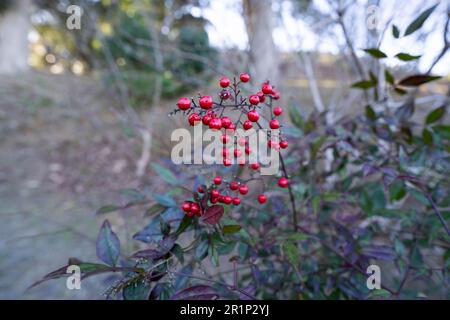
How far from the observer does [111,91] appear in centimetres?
496

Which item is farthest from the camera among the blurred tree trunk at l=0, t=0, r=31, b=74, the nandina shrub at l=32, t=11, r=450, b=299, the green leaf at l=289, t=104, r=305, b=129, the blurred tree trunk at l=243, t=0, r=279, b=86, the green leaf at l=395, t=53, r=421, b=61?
the blurred tree trunk at l=0, t=0, r=31, b=74

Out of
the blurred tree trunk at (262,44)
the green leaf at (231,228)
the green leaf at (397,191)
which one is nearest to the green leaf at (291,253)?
the green leaf at (231,228)

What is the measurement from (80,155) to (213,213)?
4496mm

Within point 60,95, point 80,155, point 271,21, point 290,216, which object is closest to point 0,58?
point 60,95

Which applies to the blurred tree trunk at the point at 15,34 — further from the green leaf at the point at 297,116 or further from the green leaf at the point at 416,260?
the green leaf at the point at 416,260

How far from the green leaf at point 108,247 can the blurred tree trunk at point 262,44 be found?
4.57 ft

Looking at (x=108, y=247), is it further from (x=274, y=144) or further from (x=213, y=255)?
(x=274, y=144)

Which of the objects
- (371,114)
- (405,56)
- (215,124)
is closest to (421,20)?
(405,56)

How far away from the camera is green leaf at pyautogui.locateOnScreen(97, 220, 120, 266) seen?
75 centimetres

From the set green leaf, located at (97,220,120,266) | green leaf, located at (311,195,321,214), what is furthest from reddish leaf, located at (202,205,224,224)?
green leaf, located at (311,195,321,214)

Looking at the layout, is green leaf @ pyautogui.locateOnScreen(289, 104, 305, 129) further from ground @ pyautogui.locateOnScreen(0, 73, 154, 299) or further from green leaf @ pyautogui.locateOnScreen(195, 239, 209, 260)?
ground @ pyautogui.locateOnScreen(0, 73, 154, 299)

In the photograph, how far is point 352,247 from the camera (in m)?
0.93

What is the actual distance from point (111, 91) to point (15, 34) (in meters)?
5.12
